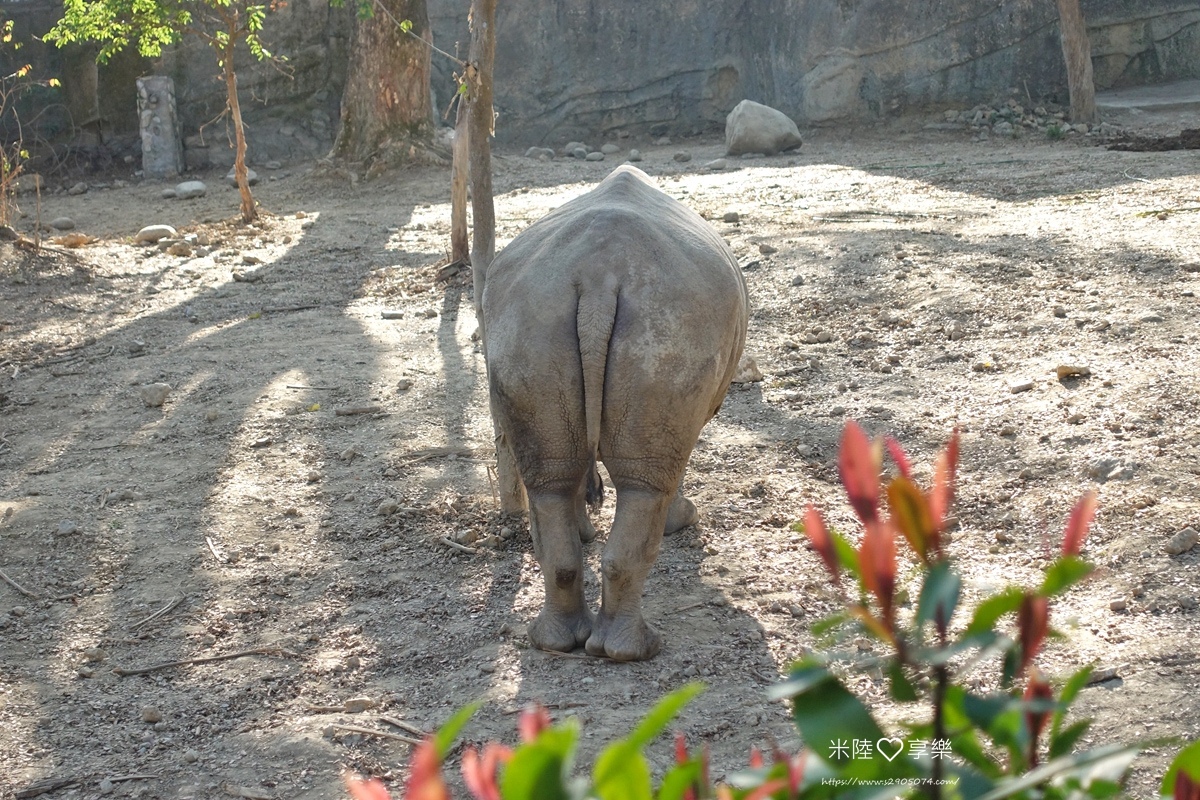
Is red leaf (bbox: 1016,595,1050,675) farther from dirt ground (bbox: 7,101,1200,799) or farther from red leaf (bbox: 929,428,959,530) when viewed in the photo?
dirt ground (bbox: 7,101,1200,799)

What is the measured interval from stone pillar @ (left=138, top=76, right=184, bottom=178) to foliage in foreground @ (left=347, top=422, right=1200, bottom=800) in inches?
675

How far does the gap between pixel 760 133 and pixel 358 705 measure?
1318 cm

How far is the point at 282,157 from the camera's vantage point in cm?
1764

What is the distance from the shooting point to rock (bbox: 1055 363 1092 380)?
229 inches

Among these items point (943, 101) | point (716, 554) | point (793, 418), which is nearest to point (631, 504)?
point (716, 554)

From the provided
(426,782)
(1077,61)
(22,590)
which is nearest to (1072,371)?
(22,590)

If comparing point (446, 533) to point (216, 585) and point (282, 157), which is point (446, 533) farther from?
point (282, 157)

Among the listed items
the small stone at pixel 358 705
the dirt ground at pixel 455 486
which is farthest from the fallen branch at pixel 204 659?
the small stone at pixel 358 705

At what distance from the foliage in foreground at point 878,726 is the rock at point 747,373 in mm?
5514

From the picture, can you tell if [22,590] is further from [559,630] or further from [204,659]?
[559,630]

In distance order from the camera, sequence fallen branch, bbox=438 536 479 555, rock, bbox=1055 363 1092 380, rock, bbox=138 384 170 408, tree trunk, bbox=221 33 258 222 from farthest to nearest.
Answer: tree trunk, bbox=221 33 258 222 → rock, bbox=138 384 170 408 → rock, bbox=1055 363 1092 380 → fallen branch, bbox=438 536 479 555

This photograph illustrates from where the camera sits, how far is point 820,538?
982 mm

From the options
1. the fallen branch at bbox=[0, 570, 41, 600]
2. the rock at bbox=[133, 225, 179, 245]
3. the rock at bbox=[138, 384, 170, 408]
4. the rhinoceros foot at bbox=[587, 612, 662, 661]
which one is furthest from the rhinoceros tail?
the rock at bbox=[133, 225, 179, 245]

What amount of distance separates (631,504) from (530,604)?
32.1 inches
